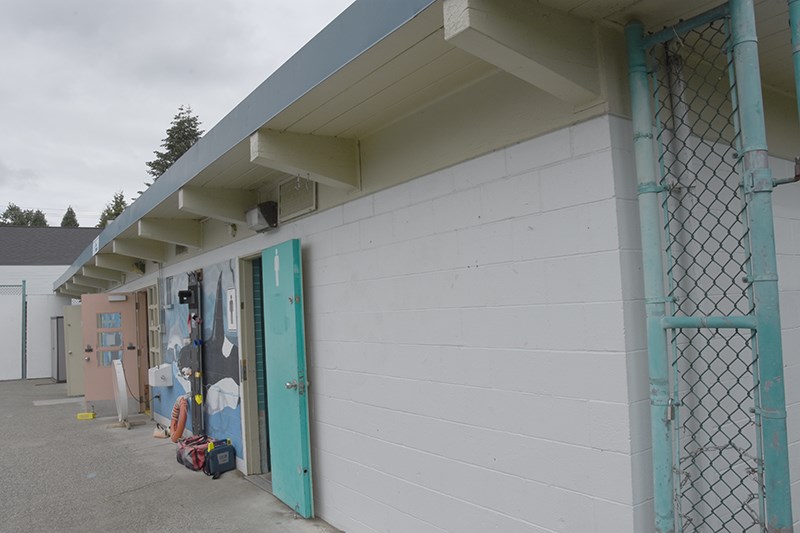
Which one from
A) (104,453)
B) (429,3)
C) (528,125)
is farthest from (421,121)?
(104,453)

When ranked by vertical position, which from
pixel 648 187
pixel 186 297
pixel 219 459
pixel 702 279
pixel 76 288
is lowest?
pixel 219 459

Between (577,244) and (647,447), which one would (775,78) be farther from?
(647,447)

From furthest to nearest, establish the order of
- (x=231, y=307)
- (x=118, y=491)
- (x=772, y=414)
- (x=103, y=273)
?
(x=103, y=273) < (x=231, y=307) < (x=118, y=491) < (x=772, y=414)

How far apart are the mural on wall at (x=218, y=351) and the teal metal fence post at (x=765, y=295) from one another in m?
4.90

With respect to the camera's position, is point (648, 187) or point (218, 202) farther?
point (218, 202)

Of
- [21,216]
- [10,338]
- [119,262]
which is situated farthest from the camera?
[21,216]

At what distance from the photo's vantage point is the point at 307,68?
3.00 m

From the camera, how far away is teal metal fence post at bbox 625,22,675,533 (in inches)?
81.7

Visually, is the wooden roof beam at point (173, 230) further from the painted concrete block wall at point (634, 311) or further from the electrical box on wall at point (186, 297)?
the painted concrete block wall at point (634, 311)

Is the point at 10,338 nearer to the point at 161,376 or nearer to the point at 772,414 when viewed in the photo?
A: the point at 161,376

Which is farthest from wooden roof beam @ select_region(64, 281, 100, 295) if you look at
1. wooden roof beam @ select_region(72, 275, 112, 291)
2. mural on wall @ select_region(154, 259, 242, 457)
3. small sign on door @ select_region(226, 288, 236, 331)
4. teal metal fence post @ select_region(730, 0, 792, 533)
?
Answer: teal metal fence post @ select_region(730, 0, 792, 533)

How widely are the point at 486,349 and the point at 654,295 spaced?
3.04ft

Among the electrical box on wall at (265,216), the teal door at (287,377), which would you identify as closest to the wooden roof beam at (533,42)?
the teal door at (287,377)

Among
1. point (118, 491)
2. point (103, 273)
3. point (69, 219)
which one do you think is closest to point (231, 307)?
point (118, 491)
